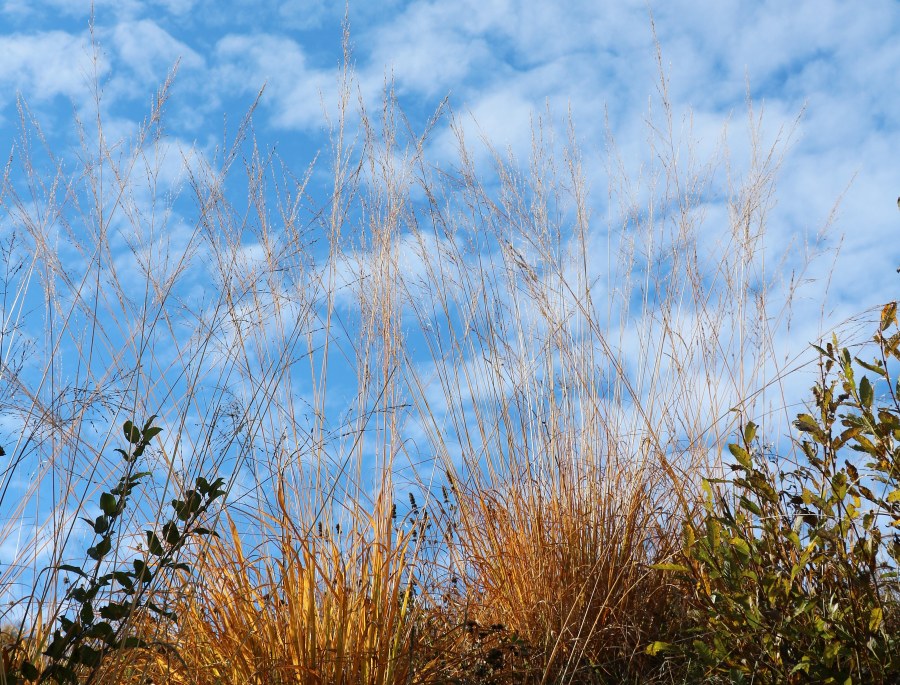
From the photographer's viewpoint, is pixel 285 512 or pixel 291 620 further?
pixel 285 512

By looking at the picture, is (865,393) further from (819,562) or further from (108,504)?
(108,504)

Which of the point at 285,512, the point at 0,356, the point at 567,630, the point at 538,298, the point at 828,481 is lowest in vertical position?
the point at 567,630

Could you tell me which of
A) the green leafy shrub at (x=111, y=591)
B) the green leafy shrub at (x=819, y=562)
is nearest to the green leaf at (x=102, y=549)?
the green leafy shrub at (x=111, y=591)

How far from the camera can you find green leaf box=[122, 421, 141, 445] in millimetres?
1968

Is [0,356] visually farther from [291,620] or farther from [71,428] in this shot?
[291,620]

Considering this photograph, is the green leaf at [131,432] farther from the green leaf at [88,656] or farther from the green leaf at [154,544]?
the green leaf at [88,656]

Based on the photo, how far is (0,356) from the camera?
2.20 meters

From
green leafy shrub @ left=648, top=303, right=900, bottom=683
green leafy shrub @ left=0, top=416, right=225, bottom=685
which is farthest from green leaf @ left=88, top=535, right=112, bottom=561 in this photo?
green leafy shrub @ left=648, top=303, right=900, bottom=683

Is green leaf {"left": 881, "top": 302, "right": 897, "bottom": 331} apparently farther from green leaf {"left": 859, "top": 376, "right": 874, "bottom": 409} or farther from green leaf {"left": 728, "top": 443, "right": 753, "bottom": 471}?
green leaf {"left": 728, "top": 443, "right": 753, "bottom": 471}

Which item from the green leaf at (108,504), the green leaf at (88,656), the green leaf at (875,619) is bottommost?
the green leaf at (875,619)

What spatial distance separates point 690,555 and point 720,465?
81cm

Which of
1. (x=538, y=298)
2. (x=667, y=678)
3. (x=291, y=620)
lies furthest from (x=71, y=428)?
(x=667, y=678)

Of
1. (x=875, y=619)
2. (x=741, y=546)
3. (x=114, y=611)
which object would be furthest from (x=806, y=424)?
(x=114, y=611)

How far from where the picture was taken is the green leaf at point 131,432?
1968 mm
